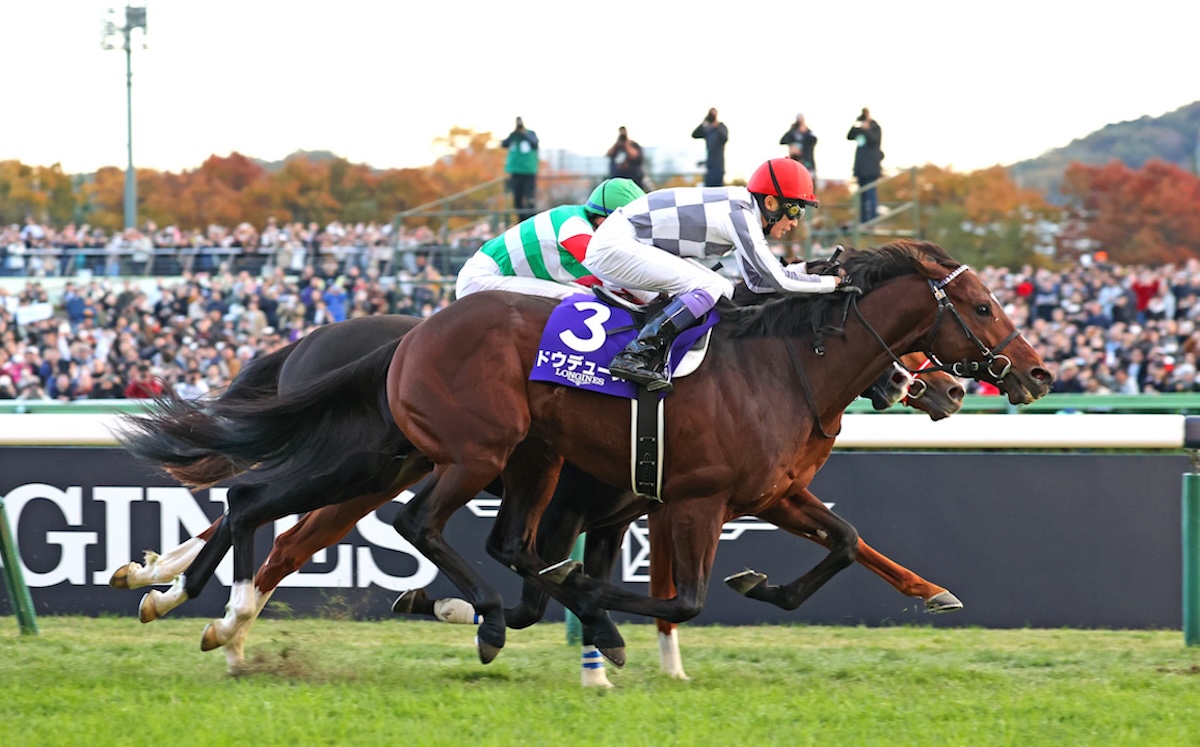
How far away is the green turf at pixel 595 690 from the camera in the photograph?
166 inches

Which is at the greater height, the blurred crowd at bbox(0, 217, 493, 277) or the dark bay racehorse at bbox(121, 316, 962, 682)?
the blurred crowd at bbox(0, 217, 493, 277)

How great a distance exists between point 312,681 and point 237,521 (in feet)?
2.34

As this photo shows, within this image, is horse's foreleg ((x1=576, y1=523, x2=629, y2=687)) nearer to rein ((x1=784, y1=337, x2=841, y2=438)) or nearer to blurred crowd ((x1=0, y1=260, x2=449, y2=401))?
rein ((x1=784, y1=337, x2=841, y2=438))

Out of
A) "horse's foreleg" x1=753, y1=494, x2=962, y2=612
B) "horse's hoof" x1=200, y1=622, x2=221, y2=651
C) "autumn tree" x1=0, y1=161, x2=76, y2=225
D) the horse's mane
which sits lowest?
"horse's hoof" x1=200, y1=622, x2=221, y2=651

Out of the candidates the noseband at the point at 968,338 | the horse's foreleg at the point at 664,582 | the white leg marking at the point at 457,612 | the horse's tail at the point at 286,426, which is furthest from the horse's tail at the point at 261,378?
the noseband at the point at 968,338

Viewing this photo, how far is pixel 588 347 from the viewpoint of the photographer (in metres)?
5.18

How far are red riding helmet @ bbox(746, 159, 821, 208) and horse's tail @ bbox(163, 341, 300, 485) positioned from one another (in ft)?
6.88

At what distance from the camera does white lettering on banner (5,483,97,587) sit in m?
7.25

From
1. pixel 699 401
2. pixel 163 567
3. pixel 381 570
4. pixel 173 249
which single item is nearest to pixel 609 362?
pixel 699 401

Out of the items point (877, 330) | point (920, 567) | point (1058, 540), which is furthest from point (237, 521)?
point (1058, 540)

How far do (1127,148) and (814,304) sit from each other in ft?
166

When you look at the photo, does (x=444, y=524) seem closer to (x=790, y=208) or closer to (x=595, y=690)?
(x=595, y=690)

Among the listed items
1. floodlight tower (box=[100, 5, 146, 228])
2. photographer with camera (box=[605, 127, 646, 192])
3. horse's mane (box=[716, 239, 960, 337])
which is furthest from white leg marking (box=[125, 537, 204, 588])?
floodlight tower (box=[100, 5, 146, 228])

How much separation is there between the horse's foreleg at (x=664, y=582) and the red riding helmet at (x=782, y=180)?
130 centimetres
